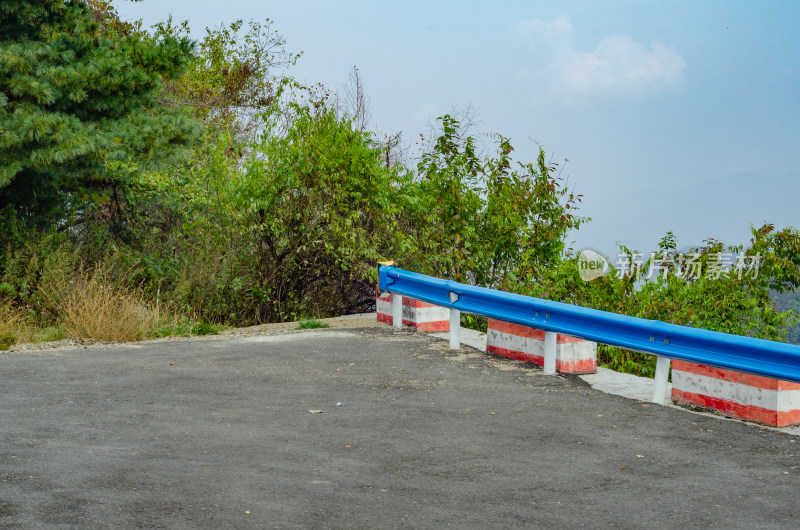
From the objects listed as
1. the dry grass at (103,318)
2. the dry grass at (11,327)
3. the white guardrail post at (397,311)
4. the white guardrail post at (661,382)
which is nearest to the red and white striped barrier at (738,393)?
the white guardrail post at (661,382)

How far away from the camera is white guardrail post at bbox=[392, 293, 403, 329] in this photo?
1147 centimetres

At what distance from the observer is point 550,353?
8.56 metres

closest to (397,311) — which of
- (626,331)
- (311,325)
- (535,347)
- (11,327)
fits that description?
(311,325)

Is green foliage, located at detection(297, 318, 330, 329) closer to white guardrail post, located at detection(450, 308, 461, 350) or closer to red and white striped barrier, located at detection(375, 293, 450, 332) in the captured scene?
red and white striped barrier, located at detection(375, 293, 450, 332)

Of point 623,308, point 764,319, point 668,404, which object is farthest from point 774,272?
point 668,404

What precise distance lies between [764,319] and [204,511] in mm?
13215

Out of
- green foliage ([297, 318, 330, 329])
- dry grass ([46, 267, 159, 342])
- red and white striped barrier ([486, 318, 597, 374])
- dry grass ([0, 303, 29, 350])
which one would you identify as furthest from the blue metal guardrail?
dry grass ([0, 303, 29, 350])

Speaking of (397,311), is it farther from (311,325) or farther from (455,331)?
(455,331)

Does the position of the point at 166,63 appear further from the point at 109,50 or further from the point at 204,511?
the point at 204,511

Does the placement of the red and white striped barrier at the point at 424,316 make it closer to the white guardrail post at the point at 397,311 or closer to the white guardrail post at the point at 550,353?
the white guardrail post at the point at 397,311

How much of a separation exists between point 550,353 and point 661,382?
4.60 feet

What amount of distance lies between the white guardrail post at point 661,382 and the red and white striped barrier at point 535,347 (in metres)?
1.22

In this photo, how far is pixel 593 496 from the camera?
16.5 ft

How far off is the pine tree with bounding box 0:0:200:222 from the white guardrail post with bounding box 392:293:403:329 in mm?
4799
